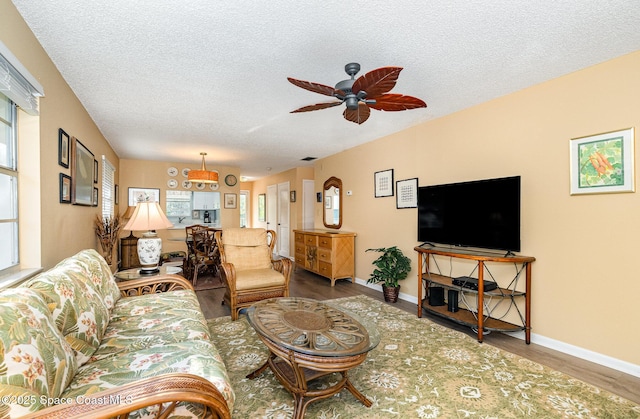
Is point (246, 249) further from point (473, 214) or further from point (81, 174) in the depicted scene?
point (473, 214)

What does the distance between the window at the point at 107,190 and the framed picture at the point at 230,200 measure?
2.41 m

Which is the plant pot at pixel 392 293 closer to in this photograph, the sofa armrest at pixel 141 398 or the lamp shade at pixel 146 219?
the lamp shade at pixel 146 219

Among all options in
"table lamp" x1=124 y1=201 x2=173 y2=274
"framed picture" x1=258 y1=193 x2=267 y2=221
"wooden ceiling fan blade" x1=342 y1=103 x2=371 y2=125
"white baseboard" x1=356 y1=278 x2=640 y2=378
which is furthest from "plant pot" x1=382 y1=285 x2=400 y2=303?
"framed picture" x1=258 y1=193 x2=267 y2=221

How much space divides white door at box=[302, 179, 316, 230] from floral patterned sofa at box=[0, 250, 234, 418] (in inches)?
197

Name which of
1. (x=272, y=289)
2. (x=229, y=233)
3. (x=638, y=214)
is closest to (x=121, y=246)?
(x=229, y=233)

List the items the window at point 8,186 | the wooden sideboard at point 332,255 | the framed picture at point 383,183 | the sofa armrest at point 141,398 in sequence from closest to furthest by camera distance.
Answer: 1. the sofa armrest at point 141,398
2. the window at point 8,186
3. the framed picture at point 383,183
4. the wooden sideboard at point 332,255

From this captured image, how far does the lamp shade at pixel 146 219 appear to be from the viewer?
293 cm

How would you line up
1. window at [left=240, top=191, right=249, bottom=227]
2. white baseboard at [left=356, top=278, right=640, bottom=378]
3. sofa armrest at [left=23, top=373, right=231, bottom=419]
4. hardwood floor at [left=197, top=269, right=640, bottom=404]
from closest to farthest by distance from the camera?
sofa armrest at [left=23, top=373, right=231, bottom=419]
hardwood floor at [left=197, top=269, right=640, bottom=404]
white baseboard at [left=356, top=278, right=640, bottom=378]
window at [left=240, top=191, right=249, bottom=227]

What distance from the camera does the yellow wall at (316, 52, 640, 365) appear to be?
87.6 inches

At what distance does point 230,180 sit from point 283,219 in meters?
1.81

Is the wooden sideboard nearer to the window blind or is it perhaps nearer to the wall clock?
the wall clock

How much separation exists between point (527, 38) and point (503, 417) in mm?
2427

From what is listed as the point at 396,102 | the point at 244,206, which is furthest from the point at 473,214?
the point at 244,206

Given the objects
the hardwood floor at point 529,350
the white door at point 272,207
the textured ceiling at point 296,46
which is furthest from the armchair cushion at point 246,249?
the white door at point 272,207
